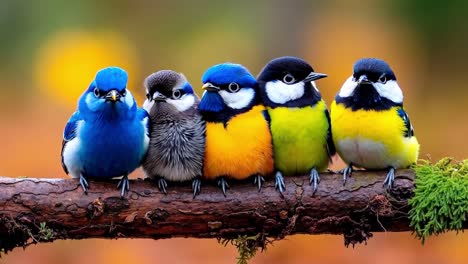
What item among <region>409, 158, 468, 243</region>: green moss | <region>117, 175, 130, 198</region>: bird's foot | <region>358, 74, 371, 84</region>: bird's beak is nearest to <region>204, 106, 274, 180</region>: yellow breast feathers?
<region>117, 175, 130, 198</region>: bird's foot

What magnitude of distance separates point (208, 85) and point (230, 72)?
0.16 metres

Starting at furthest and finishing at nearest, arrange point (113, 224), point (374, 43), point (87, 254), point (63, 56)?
point (63, 56) → point (374, 43) → point (87, 254) → point (113, 224)

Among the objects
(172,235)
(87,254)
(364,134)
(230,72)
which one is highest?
(230,72)

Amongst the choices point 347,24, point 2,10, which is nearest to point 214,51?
point 347,24

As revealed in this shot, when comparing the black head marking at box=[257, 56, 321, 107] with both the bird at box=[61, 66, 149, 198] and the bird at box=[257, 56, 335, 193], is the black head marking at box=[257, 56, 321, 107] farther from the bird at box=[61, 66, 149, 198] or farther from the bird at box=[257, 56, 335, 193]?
the bird at box=[61, 66, 149, 198]

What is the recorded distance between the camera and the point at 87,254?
828 centimetres

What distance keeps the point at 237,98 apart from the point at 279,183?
548mm

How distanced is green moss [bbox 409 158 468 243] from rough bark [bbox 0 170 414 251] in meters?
0.07

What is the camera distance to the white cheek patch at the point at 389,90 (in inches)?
190

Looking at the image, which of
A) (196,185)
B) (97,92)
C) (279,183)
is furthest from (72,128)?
(279,183)

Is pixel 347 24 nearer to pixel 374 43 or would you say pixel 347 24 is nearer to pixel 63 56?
pixel 374 43

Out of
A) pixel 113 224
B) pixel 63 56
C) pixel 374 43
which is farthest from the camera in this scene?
pixel 63 56

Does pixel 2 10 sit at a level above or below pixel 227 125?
above

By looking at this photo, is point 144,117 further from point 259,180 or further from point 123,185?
point 259,180
